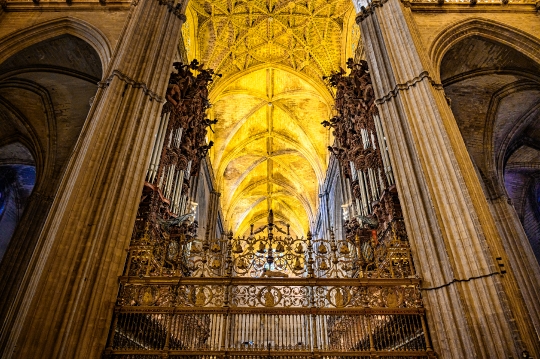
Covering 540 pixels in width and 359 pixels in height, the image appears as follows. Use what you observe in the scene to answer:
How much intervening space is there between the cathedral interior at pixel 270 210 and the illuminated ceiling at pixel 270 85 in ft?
0.42

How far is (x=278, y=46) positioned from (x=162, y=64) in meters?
10.5

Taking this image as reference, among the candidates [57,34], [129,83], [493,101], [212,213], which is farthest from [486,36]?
[212,213]

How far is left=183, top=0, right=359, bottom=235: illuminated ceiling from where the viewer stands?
16.6 m

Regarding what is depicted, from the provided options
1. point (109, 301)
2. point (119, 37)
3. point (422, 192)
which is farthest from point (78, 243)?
point (422, 192)

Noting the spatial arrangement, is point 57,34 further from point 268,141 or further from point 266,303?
point 268,141

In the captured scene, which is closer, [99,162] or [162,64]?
[99,162]

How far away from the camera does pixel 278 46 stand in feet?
59.1

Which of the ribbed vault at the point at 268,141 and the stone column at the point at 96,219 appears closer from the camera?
the stone column at the point at 96,219

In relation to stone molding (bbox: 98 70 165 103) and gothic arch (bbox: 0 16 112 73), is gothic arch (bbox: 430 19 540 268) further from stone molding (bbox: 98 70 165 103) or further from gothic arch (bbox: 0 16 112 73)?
gothic arch (bbox: 0 16 112 73)

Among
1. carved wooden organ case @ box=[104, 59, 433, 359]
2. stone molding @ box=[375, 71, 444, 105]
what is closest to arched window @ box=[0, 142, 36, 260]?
carved wooden organ case @ box=[104, 59, 433, 359]

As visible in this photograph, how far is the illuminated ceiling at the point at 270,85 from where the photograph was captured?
16641 millimetres

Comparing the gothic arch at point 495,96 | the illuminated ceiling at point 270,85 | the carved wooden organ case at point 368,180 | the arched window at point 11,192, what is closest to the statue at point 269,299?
the carved wooden organ case at point 368,180

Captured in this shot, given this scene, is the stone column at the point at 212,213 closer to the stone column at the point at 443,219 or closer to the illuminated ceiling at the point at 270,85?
the illuminated ceiling at the point at 270,85

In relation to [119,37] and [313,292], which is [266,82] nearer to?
[119,37]
